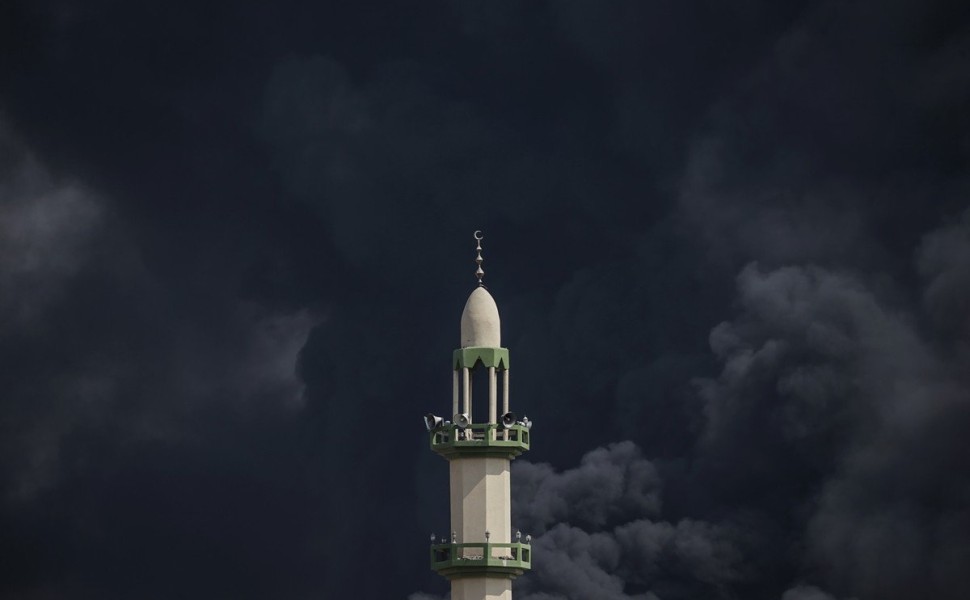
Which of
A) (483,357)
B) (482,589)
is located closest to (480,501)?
(482,589)

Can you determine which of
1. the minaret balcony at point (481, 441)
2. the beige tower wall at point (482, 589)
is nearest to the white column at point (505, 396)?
the minaret balcony at point (481, 441)

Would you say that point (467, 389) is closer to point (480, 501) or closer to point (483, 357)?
point (483, 357)

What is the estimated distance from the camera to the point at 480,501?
130 m

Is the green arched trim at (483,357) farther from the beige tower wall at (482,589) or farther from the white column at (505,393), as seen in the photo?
the beige tower wall at (482,589)

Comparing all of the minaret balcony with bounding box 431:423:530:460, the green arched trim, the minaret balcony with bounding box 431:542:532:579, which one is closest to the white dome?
the green arched trim

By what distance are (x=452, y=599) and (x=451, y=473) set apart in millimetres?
6318

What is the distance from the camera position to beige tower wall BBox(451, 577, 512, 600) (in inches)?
5089

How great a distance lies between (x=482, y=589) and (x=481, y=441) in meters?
7.33

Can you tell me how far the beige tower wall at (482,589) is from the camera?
129m

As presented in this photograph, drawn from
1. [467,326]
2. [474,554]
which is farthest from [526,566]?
[467,326]

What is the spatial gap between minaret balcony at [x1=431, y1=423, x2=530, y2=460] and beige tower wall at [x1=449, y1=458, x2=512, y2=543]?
0.49 metres

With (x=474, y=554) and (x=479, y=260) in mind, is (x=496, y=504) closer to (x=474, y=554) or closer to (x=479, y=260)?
(x=474, y=554)

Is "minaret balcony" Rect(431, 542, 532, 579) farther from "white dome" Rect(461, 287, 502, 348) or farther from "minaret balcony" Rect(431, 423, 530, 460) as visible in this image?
"white dome" Rect(461, 287, 502, 348)

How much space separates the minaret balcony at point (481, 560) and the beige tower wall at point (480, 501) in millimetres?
545
